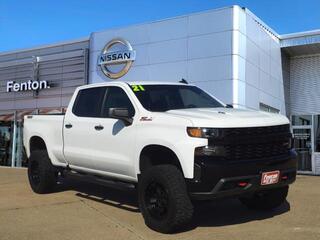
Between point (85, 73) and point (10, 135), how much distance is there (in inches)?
240

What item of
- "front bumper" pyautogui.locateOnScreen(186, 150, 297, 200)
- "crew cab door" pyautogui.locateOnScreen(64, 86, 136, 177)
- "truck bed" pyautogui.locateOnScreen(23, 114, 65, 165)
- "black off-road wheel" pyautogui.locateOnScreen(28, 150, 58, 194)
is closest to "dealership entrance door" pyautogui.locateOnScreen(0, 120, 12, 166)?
"truck bed" pyautogui.locateOnScreen(23, 114, 65, 165)

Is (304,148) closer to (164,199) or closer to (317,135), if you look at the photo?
(317,135)

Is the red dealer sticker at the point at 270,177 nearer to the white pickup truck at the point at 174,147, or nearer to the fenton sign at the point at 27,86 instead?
the white pickup truck at the point at 174,147

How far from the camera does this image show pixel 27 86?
21.3m

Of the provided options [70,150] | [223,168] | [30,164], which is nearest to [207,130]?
[223,168]

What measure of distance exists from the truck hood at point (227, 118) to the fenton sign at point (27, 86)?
49.4 ft

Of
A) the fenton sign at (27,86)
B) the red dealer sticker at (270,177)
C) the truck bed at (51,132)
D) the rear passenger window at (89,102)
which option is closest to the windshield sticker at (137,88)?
the rear passenger window at (89,102)

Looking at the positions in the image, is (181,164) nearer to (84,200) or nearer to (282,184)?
(282,184)

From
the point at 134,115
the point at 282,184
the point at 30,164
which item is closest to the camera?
the point at 282,184

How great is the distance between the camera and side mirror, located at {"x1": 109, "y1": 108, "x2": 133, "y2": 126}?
6660 mm

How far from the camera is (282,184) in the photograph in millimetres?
6449

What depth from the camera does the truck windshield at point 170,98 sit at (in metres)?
7.04

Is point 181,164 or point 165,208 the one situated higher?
point 181,164

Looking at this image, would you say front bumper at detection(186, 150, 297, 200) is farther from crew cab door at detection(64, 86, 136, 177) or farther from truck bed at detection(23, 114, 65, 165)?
truck bed at detection(23, 114, 65, 165)
